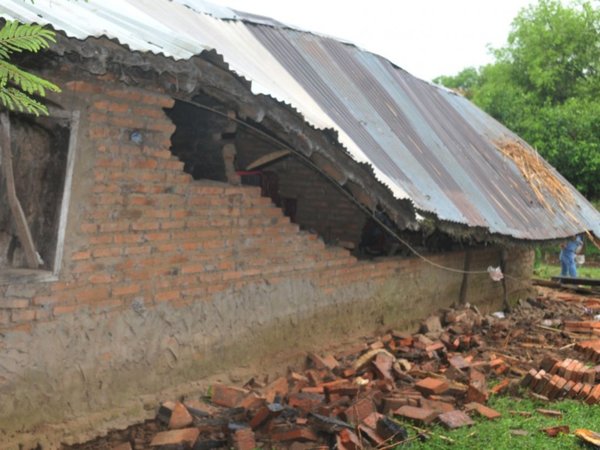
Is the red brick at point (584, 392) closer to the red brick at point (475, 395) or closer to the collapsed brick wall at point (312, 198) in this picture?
the red brick at point (475, 395)

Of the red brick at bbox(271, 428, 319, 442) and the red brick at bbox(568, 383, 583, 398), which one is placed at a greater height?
the red brick at bbox(568, 383, 583, 398)

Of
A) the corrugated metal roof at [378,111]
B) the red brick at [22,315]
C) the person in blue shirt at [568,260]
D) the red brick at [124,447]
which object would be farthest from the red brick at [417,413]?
the person in blue shirt at [568,260]

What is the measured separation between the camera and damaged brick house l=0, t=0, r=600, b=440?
4.50 metres

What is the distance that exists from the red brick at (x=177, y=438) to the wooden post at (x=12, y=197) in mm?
1600

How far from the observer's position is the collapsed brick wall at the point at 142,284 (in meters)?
4.61

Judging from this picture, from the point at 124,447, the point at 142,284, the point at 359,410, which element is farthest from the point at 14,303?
the point at 359,410

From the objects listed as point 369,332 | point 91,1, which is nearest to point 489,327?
point 369,332

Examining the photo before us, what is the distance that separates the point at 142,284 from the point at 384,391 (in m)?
2.57

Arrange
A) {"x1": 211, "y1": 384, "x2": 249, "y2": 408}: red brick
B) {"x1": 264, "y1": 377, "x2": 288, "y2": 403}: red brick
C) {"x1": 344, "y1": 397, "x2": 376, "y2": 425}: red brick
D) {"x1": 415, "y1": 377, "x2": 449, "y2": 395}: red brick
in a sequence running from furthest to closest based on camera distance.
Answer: {"x1": 415, "y1": 377, "x2": 449, "y2": 395}: red brick < {"x1": 264, "y1": 377, "x2": 288, "y2": 403}: red brick < {"x1": 211, "y1": 384, "x2": 249, "y2": 408}: red brick < {"x1": 344, "y1": 397, "x2": 376, "y2": 425}: red brick

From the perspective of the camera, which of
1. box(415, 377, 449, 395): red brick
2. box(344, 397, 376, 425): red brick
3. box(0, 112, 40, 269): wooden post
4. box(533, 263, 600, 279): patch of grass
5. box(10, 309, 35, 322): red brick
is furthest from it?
box(533, 263, 600, 279): patch of grass

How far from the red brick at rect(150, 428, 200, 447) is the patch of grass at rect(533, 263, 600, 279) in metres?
14.4

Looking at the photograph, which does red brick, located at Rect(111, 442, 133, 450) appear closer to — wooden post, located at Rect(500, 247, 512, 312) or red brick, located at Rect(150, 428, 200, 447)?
red brick, located at Rect(150, 428, 200, 447)

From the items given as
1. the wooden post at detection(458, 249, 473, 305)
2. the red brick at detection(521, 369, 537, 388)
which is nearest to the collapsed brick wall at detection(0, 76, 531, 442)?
the red brick at detection(521, 369, 537, 388)

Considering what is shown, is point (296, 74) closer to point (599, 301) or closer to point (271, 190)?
point (271, 190)
